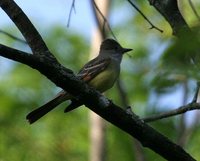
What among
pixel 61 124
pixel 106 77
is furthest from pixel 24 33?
pixel 61 124

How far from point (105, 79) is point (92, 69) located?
0.24 meters

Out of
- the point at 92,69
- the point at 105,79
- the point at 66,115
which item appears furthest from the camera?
the point at 66,115

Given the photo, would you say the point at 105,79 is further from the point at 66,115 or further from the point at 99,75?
the point at 66,115

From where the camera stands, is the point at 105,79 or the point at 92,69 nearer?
the point at 105,79

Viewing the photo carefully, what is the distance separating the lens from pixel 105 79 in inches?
283

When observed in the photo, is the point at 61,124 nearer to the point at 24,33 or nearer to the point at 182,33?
the point at 24,33

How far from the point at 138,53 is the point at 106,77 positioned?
2.38 m

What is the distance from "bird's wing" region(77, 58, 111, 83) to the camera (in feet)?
23.7

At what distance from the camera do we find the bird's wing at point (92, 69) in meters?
7.24

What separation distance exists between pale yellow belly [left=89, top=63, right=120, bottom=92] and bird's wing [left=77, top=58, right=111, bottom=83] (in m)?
0.05

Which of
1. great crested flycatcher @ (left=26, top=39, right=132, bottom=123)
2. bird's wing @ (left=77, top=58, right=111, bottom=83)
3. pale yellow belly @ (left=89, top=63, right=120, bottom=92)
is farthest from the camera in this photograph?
bird's wing @ (left=77, top=58, right=111, bottom=83)

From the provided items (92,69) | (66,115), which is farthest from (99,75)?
(66,115)

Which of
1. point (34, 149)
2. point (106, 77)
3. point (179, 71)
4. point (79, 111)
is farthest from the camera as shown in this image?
point (79, 111)

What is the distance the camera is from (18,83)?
367 inches
